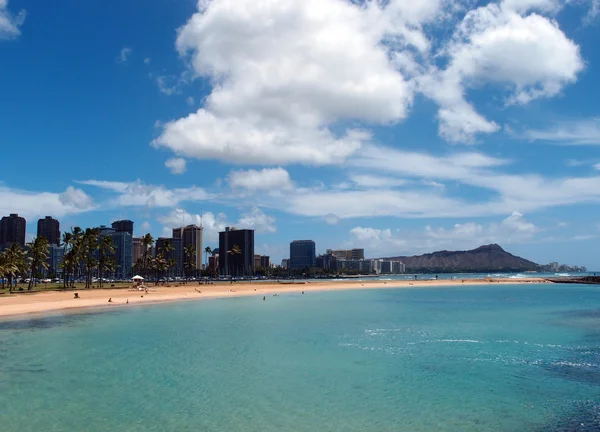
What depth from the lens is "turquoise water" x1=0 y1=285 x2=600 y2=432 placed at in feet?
49.7

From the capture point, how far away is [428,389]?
62.3ft

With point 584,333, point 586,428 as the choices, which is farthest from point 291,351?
point 584,333

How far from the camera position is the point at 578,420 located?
15.0m

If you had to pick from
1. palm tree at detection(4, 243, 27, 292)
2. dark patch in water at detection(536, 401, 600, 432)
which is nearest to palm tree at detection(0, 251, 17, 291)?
palm tree at detection(4, 243, 27, 292)

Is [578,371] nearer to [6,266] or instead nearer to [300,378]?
[300,378]

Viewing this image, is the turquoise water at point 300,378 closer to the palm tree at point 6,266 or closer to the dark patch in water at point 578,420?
the dark patch in water at point 578,420

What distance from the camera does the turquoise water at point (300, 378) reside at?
1515 cm

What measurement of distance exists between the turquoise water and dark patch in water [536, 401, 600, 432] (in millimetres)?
66

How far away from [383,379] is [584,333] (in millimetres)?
23242

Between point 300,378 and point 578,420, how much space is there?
1085cm

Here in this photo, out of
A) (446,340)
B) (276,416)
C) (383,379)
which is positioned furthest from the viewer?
(446,340)

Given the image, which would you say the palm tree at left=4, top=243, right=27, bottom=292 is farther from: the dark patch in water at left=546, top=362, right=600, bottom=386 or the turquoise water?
the dark patch in water at left=546, top=362, right=600, bottom=386

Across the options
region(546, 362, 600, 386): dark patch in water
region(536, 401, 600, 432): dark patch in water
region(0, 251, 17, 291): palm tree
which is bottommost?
region(546, 362, 600, 386): dark patch in water

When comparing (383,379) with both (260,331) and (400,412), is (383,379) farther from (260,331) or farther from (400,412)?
(260,331)
